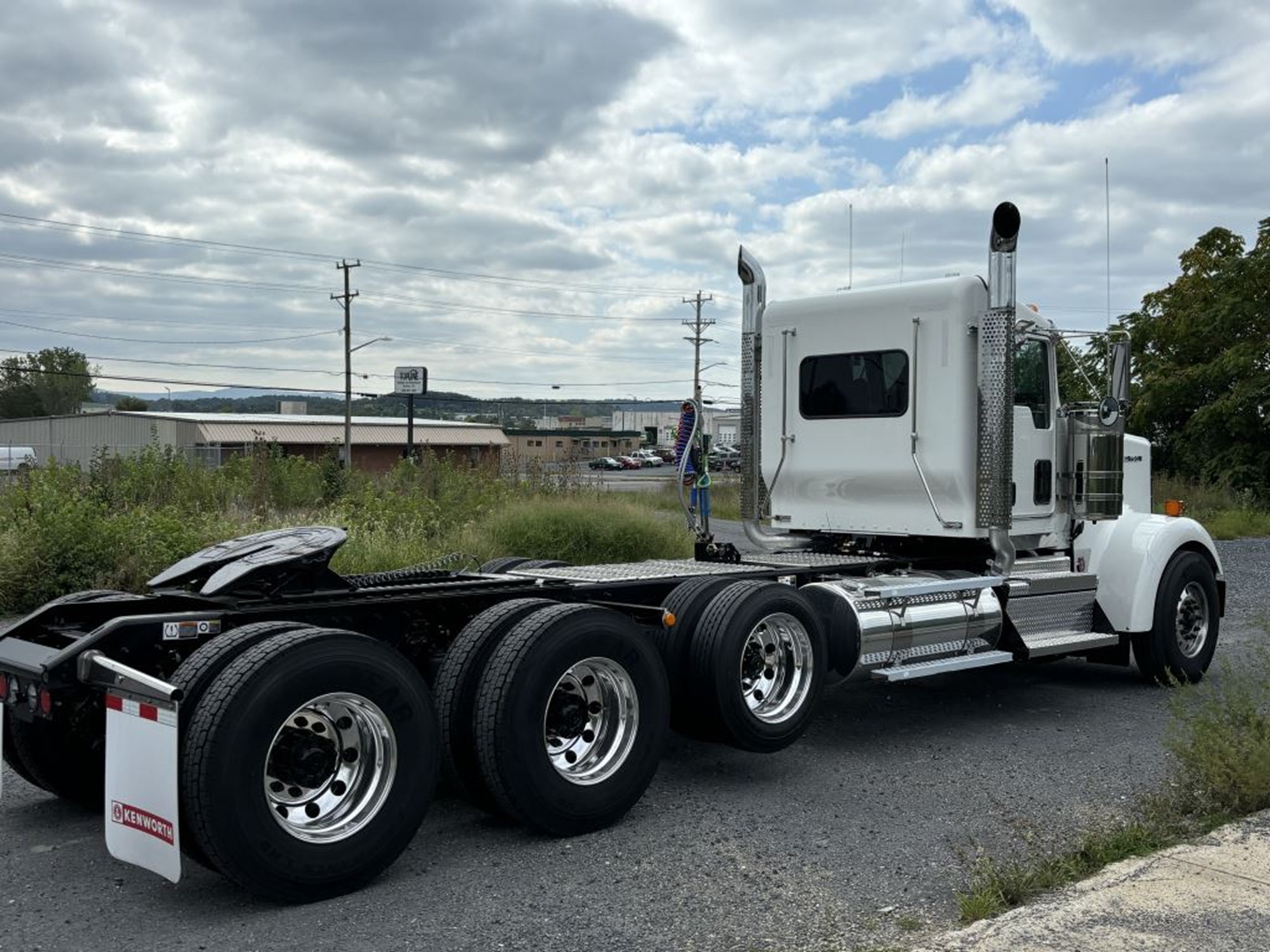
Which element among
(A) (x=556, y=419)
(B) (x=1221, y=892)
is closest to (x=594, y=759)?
(B) (x=1221, y=892)

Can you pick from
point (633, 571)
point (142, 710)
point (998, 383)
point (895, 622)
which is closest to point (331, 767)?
point (142, 710)

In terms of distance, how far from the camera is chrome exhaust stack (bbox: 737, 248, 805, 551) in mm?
9125

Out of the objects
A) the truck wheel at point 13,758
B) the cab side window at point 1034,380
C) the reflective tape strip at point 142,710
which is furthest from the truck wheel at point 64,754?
the cab side window at point 1034,380

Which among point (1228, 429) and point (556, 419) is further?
point (556, 419)

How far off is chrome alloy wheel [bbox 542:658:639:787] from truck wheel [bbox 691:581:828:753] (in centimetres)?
59

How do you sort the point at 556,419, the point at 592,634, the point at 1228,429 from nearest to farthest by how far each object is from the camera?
1. the point at 592,634
2. the point at 1228,429
3. the point at 556,419

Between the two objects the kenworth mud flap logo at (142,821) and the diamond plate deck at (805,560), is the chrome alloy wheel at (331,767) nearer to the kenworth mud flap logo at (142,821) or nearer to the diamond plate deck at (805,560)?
the kenworth mud flap logo at (142,821)

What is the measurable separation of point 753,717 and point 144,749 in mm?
3054

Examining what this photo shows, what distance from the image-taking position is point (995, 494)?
7.96 meters

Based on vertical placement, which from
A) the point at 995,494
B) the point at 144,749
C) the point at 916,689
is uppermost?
the point at 995,494

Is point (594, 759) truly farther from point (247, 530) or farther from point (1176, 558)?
point (247, 530)

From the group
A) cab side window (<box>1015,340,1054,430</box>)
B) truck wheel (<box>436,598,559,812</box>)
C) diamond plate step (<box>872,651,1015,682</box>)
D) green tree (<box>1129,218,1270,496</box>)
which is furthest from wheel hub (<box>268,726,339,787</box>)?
green tree (<box>1129,218,1270,496</box>)

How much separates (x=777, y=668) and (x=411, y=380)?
221ft

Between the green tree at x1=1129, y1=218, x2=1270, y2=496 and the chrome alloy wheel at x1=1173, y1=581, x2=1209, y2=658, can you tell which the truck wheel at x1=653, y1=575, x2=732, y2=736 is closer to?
the chrome alloy wheel at x1=1173, y1=581, x2=1209, y2=658
